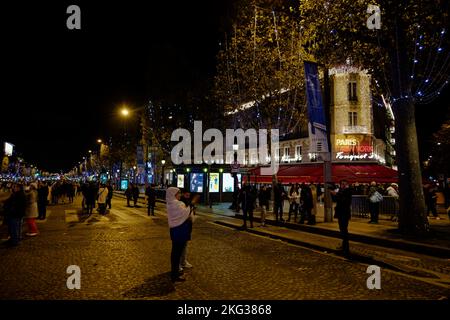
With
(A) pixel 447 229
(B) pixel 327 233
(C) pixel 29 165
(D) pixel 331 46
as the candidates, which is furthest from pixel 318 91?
(C) pixel 29 165

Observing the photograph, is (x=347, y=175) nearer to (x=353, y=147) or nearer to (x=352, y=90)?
(x=353, y=147)

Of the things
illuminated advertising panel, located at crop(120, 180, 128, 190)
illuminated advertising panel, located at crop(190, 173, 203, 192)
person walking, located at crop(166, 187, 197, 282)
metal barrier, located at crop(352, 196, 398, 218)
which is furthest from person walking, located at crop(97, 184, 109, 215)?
illuminated advertising panel, located at crop(120, 180, 128, 190)

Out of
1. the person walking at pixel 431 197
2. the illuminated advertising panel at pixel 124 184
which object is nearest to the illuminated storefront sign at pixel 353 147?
the person walking at pixel 431 197

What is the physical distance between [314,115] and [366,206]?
22.5ft

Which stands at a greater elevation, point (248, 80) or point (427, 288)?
point (248, 80)

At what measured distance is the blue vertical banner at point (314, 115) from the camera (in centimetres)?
1650

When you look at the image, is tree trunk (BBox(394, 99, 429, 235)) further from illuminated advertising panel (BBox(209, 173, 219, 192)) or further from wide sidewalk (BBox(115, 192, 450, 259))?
illuminated advertising panel (BBox(209, 173, 219, 192))

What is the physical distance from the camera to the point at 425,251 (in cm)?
1161

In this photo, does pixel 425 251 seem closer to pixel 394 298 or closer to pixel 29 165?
pixel 394 298

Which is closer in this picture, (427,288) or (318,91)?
(427,288)

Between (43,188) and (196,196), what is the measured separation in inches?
584

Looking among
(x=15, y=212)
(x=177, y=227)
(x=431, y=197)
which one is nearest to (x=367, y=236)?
(x=177, y=227)

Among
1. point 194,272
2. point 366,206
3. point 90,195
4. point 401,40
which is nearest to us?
point 194,272

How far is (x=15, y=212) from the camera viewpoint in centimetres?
1234
